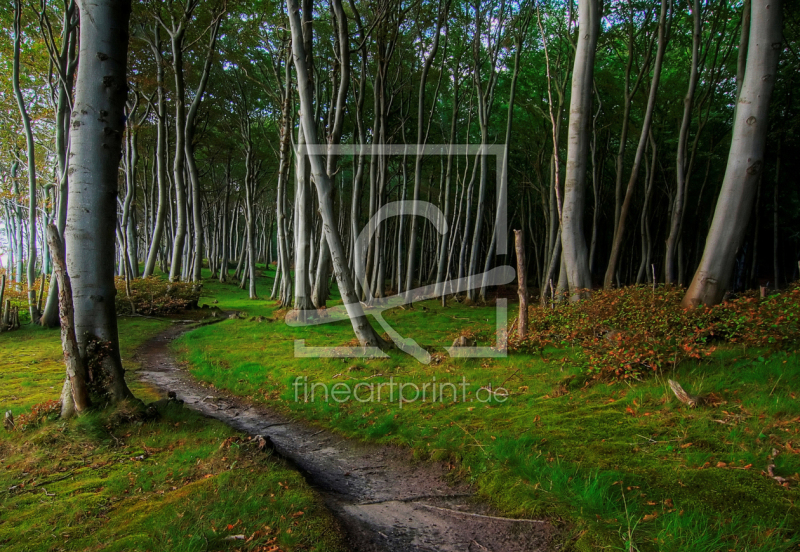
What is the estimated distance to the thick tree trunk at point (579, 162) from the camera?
8.41 metres

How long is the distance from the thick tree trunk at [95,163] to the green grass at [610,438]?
8.87 feet

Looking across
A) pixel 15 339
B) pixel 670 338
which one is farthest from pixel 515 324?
pixel 15 339

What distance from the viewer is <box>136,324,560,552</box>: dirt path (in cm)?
287

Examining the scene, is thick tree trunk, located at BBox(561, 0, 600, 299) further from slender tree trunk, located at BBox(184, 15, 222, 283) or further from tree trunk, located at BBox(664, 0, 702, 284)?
slender tree trunk, located at BBox(184, 15, 222, 283)

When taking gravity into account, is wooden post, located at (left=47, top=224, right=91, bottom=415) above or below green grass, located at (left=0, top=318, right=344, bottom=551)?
above

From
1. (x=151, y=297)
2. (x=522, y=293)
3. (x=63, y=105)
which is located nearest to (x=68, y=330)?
(x=522, y=293)

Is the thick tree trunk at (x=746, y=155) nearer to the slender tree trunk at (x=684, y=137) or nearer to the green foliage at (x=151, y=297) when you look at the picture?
the slender tree trunk at (x=684, y=137)

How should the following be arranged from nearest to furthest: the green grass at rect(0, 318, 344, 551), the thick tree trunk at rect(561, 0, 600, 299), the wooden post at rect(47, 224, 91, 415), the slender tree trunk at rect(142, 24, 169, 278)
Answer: the green grass at rect(0, 318, 344, 551), the wooden post at rect(47, 224, 91, 415), the thick tree trunk at rect(561, 0, 600, 299), the slender tree trunk at rect(142, 24, 169, 278)

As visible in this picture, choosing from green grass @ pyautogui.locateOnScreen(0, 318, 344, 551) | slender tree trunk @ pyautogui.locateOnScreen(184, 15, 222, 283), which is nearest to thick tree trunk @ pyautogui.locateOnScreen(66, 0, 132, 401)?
green grass @ pyautogui.locateOnScreen(0, 318, 344, 551)

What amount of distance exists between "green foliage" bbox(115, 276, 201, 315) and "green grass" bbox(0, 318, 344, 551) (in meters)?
9.96

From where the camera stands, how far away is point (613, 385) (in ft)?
16.9

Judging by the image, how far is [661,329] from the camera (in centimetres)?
553

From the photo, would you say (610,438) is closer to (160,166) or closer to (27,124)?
(27,124)

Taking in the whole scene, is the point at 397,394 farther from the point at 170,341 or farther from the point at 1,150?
the point at 1,150
